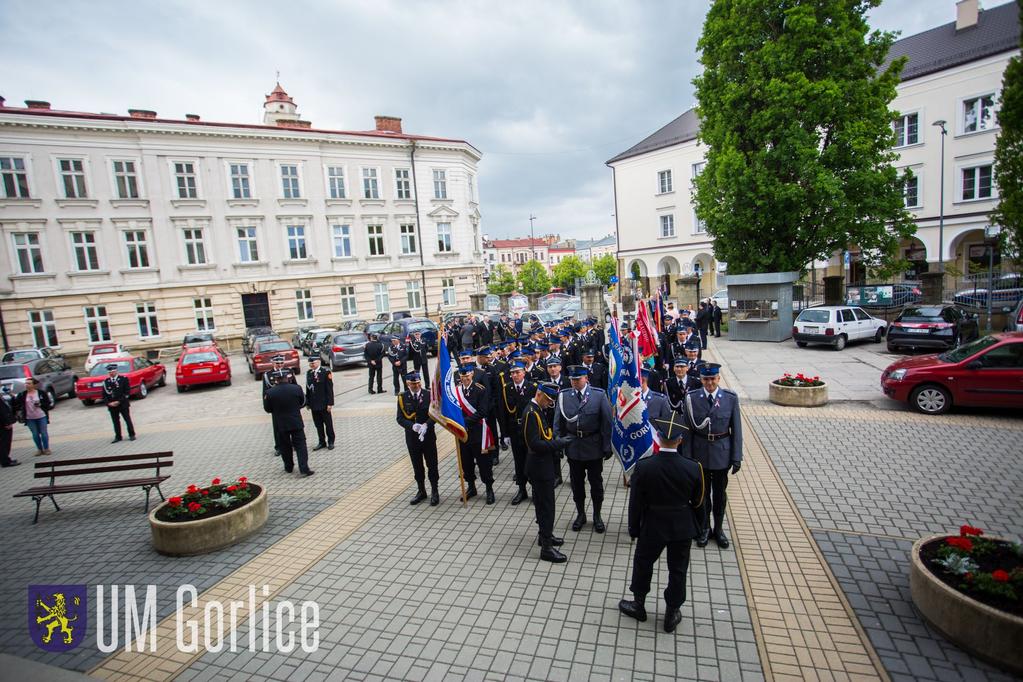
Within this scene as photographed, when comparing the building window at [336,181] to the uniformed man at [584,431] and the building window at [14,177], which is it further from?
the uniformed man at [584,431]

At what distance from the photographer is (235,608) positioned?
5.44 meters

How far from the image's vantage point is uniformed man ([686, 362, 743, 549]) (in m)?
5.89

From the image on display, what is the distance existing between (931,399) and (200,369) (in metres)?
21.8

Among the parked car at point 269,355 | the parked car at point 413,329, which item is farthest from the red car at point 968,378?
the parked car at point 269,355

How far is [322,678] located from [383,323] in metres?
23.5

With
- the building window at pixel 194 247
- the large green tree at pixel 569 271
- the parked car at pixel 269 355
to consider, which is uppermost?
the building window at pixel 194 247

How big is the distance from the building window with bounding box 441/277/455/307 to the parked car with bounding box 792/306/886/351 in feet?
79.6

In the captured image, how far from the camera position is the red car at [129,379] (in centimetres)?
1814

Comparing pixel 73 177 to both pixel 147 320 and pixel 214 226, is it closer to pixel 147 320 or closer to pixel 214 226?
pixel 214 226

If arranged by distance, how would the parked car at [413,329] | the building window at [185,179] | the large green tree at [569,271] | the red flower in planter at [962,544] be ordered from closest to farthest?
1. the red flower in planter at [962,544]
2. the parked car at [413,329]
3. the building window at [185,179]
4. the large green tree at [569,271]

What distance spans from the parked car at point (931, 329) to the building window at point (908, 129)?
887 inches

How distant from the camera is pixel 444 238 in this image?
38.3 meters

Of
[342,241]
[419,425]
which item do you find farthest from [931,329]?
[342,241]

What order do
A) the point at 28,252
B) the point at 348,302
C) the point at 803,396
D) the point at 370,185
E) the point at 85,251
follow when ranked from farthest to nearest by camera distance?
the point at 370,185, the point at 348,302, the point at 85,251, the point at 28,252, the point at 803,396
